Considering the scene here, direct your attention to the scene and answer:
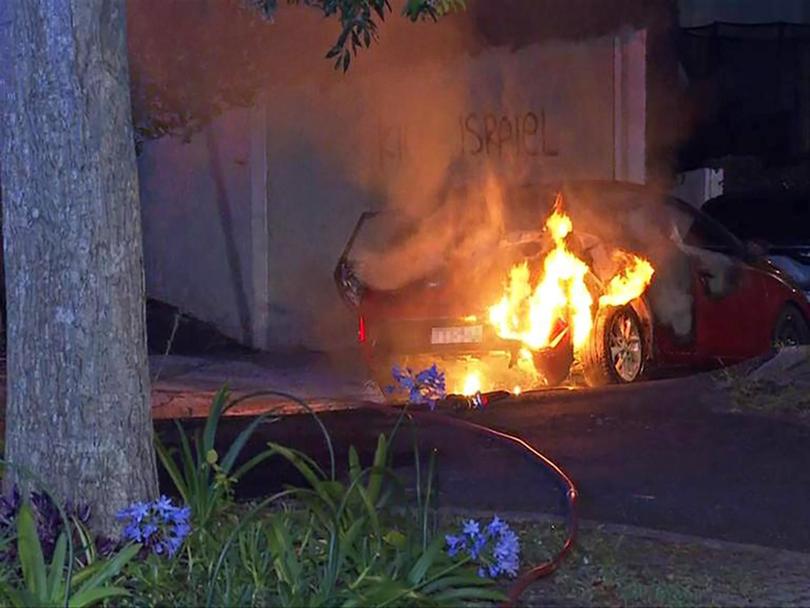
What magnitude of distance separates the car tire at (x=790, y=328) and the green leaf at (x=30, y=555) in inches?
339

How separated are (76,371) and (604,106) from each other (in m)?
12.6

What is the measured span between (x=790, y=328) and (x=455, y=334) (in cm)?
333

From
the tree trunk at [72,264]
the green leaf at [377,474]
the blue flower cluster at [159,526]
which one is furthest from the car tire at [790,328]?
the blue flower cluster at [159,526]

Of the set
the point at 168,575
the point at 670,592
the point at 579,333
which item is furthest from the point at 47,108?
the point at 579,333

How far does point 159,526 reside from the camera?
16.4 ft

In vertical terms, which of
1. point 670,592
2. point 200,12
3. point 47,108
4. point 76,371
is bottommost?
point 670,592

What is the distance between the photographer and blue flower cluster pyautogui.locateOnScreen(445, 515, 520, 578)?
5.27 metres

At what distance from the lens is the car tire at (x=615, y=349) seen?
11.6 m

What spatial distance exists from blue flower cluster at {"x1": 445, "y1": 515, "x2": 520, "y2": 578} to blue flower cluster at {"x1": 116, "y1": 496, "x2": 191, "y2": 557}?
35.3 inches

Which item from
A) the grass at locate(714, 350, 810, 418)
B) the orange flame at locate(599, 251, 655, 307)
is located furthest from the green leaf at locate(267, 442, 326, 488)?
the orange flame at locate(599, 251, 655, 307)

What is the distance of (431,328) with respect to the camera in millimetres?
10703

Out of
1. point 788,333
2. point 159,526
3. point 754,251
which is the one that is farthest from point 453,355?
point 159,526

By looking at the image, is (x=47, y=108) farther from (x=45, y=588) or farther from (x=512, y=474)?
(x=512, y=474)

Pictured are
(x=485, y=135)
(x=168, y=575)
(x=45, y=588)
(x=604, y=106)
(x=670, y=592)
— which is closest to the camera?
(x=45, y=588)
